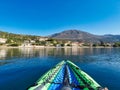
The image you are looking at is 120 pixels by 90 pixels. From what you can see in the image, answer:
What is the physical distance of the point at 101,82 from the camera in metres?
26.2

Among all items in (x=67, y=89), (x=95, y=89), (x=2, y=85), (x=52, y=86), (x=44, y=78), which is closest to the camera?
(x=67, y=89)

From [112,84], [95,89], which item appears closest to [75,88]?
[95,89]

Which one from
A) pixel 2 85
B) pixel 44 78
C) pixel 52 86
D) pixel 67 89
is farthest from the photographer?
pixel 2 85

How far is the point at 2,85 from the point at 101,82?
42.9 feet

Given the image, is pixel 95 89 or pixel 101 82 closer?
pixel 95 89

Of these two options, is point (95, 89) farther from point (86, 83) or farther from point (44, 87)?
point (44, 87)

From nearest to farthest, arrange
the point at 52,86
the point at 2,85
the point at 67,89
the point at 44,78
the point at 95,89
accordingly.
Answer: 1. the point at 67,89
2. the point at 95,89
3. the point at 52,86
4. the point at 44,78
5. the point at 2,85

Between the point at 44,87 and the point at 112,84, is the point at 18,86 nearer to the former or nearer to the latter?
the point at 44,87

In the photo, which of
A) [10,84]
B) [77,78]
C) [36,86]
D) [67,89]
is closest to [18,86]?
[10,84]

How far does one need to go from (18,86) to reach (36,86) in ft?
19.2

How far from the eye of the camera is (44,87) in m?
19.5

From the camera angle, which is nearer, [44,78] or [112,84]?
[44,78]

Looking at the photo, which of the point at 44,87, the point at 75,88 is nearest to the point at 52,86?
the point at 44,87

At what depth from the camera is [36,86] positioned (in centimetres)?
1919
